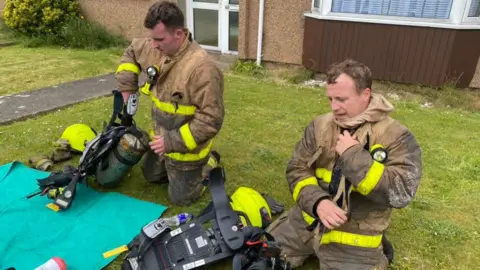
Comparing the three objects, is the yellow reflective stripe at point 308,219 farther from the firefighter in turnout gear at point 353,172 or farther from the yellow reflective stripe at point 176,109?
the yellow reflective stripe at point 176,109

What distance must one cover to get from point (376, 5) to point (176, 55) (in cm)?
530

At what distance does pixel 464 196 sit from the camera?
13.4 ft

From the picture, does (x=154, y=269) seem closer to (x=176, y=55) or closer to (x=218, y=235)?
(x=218, y=235)

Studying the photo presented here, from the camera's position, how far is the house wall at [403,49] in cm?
702

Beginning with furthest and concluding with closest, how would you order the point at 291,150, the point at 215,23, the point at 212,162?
the point at 215,23 → the point at 291,150 → the point at 212,162

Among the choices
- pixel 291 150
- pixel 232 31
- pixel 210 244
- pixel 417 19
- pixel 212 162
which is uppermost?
pixel 417 19

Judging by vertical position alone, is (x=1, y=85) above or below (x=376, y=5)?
below

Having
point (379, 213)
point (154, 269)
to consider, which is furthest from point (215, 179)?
point (379, 213)

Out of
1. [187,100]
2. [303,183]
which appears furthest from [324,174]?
[187,100]

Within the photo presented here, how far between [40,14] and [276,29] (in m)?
7.05

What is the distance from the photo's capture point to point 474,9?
22.8 feet

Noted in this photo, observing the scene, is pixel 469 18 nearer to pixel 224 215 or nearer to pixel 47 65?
pixel 224 215

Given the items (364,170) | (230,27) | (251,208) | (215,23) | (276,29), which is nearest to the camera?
(364,170)

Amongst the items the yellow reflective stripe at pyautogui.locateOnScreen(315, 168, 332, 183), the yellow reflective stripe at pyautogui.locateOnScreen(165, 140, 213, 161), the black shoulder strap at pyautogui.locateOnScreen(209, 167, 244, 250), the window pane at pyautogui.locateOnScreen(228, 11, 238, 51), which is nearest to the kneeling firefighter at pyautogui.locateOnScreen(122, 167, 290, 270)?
the black shoulder strap at pyautogui.locateOnScreen(209, 167, 244, 250)
